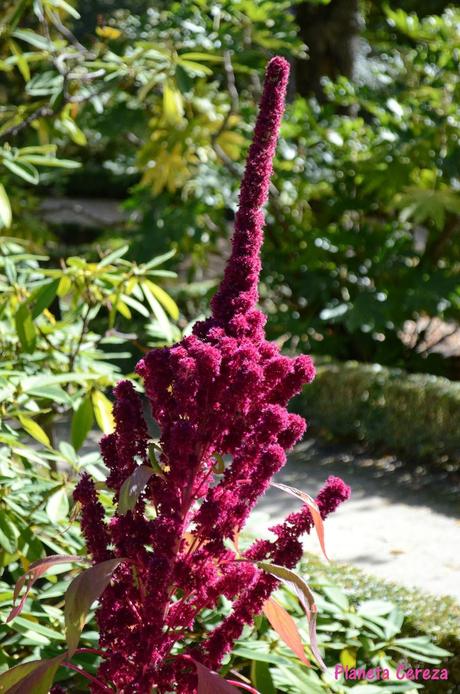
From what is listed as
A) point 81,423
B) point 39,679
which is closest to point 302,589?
point 39,679

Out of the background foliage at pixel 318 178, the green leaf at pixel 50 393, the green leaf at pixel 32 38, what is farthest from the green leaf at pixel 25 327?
the background foliage at pixel 318 178

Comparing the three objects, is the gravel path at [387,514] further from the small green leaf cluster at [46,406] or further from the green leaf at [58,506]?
the green leaf at [58,506]

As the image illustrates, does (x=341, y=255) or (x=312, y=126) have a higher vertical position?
(x=312, y=126)

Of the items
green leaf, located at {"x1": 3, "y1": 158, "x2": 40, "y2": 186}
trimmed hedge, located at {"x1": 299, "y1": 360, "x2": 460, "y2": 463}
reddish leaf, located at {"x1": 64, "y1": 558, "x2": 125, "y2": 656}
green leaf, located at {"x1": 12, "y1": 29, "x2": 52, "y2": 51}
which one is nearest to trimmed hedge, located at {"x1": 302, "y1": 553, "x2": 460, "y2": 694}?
reddish leaf, located at {"x1": 64, "y1": 558, "x2": 125, "y2": 656}

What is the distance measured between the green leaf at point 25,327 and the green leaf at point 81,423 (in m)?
0.20

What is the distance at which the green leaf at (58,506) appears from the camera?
208cm

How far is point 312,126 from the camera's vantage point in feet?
22.6

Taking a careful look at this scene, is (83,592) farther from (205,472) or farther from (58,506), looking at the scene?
(58,506)

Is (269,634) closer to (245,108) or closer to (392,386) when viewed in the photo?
(392,386)

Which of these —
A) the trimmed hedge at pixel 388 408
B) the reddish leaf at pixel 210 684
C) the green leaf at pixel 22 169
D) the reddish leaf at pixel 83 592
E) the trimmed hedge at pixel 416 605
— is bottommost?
the trimmed hedge at pixel 388 408

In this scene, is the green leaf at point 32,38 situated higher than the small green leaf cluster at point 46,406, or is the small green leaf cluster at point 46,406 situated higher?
the green leaf at point 32,38

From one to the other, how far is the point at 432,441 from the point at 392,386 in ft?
1.55

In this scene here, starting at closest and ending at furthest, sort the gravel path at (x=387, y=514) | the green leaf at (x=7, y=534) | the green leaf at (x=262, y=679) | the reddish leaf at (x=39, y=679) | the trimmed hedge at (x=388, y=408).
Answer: the reddish leaf at (x=39, y=679) < the green leaf at (x=262, y=679) < the green leaf at (x=7, y=534) < the gravel path at (x=387, y=514) < the trimmed hedge at (x=388, y=408)

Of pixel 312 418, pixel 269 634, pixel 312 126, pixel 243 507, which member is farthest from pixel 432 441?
pixel 243 507
